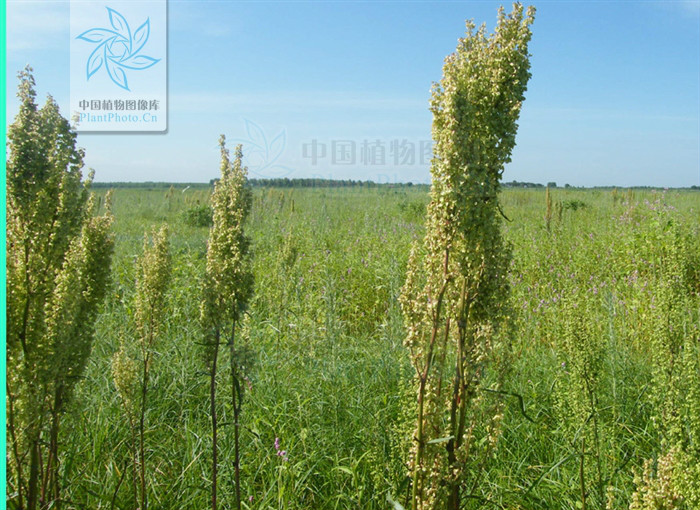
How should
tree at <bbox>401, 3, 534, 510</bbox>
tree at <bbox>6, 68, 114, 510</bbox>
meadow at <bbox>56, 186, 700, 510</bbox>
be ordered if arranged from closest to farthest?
tree at <bbox>401, 3, 534, 510</bbox> → tree at <bbox>6, 68, 114, 510</bbox> → meadow at <bbox>56, 186, 700, 510</bbox>

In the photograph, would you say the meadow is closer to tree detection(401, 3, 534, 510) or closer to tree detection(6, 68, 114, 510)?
tree detection(401, 3, 534, 510)

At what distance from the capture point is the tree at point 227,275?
1.75 meters

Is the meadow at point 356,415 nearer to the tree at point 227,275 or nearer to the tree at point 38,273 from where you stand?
the tree at point 227,275

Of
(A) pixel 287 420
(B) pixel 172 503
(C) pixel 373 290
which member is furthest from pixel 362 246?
(B) pixel 172 503

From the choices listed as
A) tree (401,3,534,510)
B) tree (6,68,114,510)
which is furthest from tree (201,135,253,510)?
tree (401,3,534,510)

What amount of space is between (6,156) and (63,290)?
18.0 inches

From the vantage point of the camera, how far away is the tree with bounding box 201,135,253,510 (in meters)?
1.75

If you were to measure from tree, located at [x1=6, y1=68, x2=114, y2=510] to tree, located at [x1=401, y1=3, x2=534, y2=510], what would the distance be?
112cm

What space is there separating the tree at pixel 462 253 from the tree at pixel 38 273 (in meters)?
1.12

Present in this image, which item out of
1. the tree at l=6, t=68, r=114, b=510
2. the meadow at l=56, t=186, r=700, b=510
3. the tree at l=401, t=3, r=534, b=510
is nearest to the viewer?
the tree at l=401, t=3, r=534, b=510

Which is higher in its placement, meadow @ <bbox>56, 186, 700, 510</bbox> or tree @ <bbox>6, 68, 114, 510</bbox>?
tree @ <bbox>6, 68, 114, 510</bbox>

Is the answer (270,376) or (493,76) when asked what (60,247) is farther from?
(270,376)

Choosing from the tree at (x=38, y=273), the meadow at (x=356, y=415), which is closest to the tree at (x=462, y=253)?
the meadow at (x=356, y=415)

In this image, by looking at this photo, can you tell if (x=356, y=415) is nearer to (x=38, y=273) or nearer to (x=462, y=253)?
(x=462, y=253)
